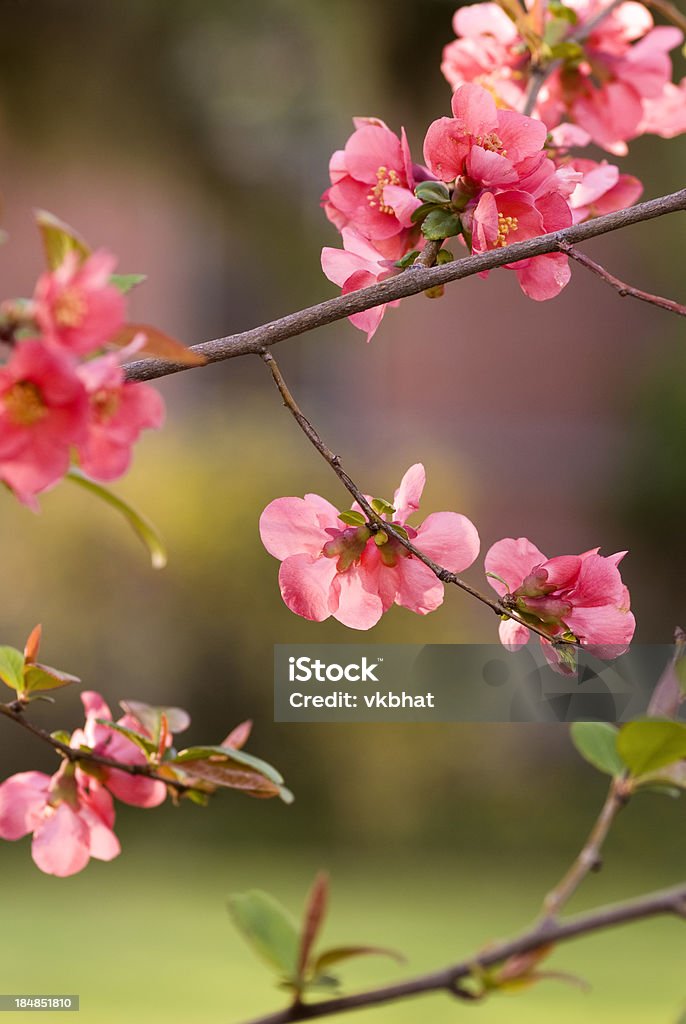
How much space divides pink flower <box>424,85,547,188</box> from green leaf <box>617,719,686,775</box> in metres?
0.19

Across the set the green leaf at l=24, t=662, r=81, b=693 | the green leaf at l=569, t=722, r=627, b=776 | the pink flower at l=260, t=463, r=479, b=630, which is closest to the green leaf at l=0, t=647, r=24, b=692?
the green leaf at l=24, t=662, r=81, b=693

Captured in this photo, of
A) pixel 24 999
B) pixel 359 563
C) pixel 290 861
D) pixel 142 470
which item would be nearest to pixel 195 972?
pixel 290 861

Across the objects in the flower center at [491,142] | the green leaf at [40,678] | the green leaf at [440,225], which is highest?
the flower center at [491,142]

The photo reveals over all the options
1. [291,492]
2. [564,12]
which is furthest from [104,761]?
[291,492]

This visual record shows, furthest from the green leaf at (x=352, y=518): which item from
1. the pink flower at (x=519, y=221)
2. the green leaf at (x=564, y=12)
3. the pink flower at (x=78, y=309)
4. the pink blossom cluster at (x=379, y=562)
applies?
the green leaf at (x=564, y=12)

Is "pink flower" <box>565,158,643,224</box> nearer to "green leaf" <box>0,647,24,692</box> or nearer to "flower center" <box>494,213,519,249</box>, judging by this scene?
"flower center" <box>494,213,519,249</box>

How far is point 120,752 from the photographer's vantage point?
19.3 inches

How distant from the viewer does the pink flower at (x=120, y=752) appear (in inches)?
18.7

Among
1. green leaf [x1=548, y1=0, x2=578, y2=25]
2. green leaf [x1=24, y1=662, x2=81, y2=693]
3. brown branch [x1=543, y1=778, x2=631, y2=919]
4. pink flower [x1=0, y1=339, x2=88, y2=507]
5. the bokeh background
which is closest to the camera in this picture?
pink flower [x1=0, y1=339, x2=88, y2=507]

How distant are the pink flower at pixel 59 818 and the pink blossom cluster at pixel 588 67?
41 cm

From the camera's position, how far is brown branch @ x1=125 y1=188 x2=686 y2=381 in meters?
0.39

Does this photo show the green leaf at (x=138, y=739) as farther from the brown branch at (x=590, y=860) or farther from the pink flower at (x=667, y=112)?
the pink flower at (x=667, y=112)

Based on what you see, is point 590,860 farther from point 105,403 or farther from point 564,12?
point 564,12

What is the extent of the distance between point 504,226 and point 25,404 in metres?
0.22
